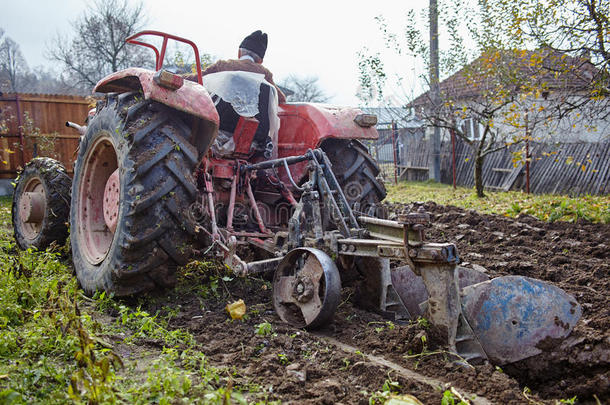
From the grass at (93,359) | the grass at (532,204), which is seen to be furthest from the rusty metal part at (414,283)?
the grass at (532,204)

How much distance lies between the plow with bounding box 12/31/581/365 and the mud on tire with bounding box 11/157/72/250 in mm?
882

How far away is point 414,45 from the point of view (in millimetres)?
11398

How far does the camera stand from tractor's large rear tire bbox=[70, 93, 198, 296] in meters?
3.23

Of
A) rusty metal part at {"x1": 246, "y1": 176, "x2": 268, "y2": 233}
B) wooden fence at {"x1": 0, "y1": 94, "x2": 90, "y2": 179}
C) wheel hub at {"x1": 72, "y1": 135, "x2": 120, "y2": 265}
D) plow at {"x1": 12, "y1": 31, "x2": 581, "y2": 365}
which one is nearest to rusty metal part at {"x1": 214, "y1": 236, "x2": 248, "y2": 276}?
plow at {"x1": 12, "y1": 31, "x2": 581, "y2": 365}

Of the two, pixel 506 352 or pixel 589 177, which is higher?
pixel 589 177

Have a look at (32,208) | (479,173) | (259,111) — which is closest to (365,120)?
(259,111)

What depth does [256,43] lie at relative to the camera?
15.8 ft

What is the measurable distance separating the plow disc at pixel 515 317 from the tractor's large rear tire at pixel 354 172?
154cm

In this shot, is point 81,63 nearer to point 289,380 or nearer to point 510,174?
point 510,174

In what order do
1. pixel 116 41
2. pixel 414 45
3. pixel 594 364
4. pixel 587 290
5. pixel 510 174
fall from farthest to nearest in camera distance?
1. pixel 116 41
2. pixel 510 174
3. pixel 414 45
4. pixel 587 290
5. pixel 594 364

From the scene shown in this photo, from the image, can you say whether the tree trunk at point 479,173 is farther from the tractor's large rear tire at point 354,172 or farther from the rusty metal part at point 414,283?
the rusty metal part at point 414,283

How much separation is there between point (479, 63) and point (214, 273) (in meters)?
8.67

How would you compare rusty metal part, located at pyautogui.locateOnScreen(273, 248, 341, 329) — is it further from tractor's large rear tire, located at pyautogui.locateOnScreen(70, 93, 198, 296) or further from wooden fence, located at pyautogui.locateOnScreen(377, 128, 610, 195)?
wooden fence, located at pyautogui.locateOnScreen(377, 128, 610, 195)

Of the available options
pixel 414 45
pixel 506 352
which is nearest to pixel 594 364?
pixel 506 352
